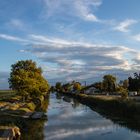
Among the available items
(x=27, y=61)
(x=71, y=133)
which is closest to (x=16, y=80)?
(x=27, y=61)

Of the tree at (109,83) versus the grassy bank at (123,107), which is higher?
the tree at (109,83)

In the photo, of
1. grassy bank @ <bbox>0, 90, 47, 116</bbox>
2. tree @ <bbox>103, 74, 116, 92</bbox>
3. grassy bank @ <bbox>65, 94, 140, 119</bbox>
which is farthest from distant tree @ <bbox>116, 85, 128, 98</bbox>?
grassy bank @ <bbox>65, 94, 140, 119</bbox>

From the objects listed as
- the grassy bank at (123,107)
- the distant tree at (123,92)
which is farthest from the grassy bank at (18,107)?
the distant tree at (123,92)

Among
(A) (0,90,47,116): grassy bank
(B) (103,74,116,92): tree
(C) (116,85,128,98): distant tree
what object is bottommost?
(A) (0,90,47,116): grassy bank

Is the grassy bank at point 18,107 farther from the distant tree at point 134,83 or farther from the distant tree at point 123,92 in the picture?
the distant tree at point 134,83

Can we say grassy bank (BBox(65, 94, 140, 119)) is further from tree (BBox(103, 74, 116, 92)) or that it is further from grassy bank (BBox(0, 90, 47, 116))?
tree (BBox(103, 74, 116, 92))

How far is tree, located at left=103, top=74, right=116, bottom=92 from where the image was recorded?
17088 centimetres

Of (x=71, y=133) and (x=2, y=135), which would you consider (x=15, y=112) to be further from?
(x=2, y=135)

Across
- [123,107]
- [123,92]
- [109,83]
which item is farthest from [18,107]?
[109,83]

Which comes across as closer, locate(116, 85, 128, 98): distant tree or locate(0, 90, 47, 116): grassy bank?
locate(0, 90, 47, 116): grassy bank

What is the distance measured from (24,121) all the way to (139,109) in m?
19.5

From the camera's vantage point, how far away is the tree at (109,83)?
561 feet

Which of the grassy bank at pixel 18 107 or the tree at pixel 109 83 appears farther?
the tree at pixel 109 83

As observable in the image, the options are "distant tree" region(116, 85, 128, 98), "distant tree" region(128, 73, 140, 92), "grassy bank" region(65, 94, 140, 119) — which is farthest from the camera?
"distant tree" region(128, 73, 140, 92)
